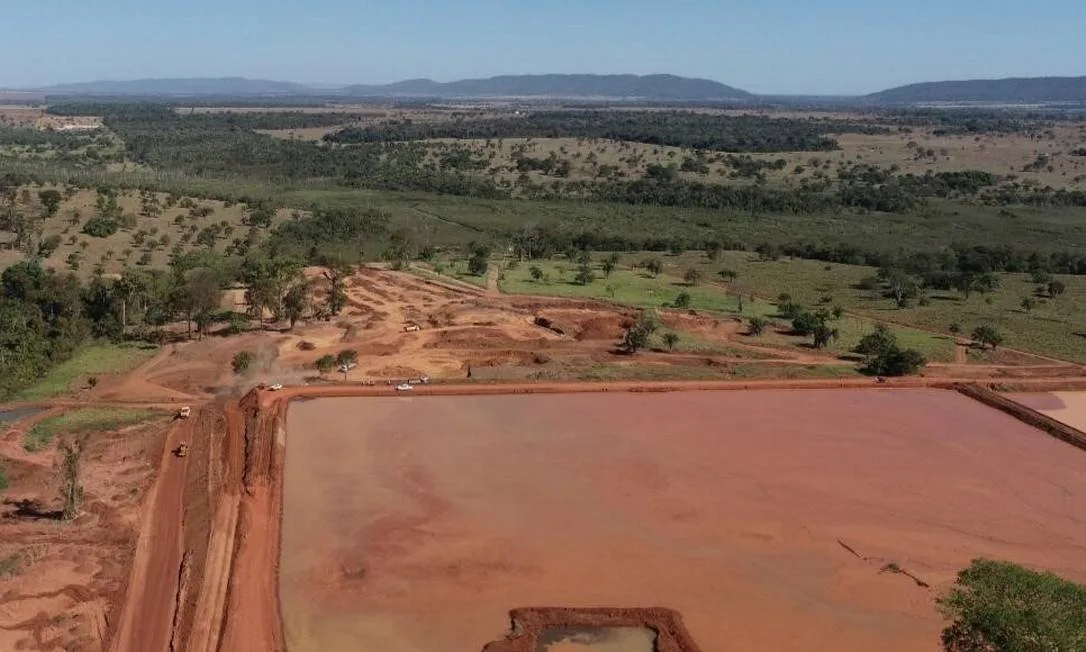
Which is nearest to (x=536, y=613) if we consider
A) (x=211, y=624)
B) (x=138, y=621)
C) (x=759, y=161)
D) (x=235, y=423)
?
(x=211, y=624)

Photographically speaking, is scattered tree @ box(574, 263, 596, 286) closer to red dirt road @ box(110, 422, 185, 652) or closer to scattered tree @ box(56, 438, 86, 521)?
red dirt road @ box(110, 422, 185, 652)

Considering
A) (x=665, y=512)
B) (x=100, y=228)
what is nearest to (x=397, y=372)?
(x=665, y=512)

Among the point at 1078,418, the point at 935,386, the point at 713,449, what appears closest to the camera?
the point at 713,449

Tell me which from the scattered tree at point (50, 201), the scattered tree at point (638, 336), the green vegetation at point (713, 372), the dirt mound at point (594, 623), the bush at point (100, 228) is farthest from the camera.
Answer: the scattered tree at point (50, 201)

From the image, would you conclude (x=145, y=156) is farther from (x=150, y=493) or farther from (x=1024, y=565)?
(x=1024, y=565)

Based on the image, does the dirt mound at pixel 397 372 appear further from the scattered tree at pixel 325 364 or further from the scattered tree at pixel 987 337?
the scattered tree at pixel 987 337

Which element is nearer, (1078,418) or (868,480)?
(868,480)

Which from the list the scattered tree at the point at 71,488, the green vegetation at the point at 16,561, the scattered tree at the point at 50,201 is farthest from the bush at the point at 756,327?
the scattered tree at the point at 50,201
